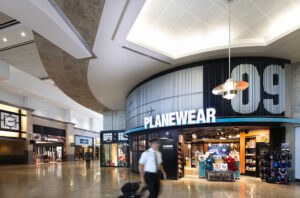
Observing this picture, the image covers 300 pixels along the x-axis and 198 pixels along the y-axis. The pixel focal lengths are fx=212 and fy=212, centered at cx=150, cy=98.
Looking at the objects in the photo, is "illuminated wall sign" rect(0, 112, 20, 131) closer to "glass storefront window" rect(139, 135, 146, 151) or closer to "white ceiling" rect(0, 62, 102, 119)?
"white ceiling" rect(0, 62, 102, 119)

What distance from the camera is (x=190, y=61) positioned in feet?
31.9

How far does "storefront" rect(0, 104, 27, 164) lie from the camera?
1969cm

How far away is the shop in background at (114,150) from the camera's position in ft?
61.8

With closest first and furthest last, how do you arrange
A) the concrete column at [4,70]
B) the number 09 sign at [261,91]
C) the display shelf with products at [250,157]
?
the number 09 sign at [261,91] < the display shelf with products at [250,157] < the concrete column at [4,70]

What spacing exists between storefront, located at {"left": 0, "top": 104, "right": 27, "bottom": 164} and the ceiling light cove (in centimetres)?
1783

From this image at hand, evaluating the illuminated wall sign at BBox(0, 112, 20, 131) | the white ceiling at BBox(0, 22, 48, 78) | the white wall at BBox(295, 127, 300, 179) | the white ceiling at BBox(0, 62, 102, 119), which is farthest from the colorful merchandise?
the illuminated wall sign at BBox(0, 112, 20, 131)

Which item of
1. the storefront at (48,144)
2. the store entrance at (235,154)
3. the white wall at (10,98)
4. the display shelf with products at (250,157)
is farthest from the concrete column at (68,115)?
the display shelf with products at (250,157)

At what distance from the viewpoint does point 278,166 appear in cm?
887

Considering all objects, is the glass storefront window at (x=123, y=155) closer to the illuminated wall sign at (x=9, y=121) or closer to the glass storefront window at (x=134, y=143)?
the glass storefront window at (x=134, y=143)

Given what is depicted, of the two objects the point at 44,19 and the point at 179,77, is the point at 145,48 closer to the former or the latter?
the point at 179,77

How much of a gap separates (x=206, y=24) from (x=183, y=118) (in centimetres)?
407

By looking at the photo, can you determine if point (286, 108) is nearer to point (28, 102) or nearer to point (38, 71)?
point (38, 71)

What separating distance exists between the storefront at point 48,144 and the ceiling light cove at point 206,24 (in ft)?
66.0

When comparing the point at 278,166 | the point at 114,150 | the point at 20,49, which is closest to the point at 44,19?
the point at 278,166
